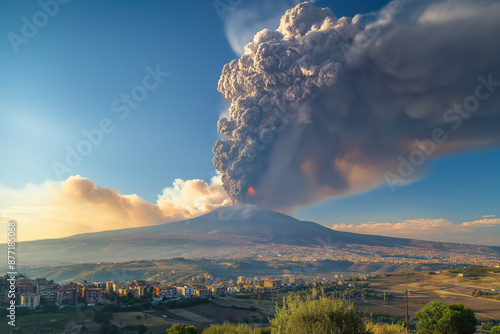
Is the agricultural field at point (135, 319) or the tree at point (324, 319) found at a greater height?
the tree at point (324, 319)

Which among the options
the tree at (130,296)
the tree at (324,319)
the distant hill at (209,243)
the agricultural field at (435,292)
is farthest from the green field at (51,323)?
the distant hill at (209,243)

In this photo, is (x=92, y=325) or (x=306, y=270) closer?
(x=92, y=325)

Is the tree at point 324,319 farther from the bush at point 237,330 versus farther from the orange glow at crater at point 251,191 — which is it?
the orange glow at crater at point 251,191

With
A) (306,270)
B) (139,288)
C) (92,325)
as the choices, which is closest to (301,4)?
(306,270)

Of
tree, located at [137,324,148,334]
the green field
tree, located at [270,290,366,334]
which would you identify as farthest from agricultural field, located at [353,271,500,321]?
the green field

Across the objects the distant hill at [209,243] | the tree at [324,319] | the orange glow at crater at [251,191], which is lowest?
the distant hill at [209,243]

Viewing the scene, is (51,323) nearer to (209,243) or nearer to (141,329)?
(141,329)

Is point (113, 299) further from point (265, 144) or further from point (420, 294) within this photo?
point (265, 144)

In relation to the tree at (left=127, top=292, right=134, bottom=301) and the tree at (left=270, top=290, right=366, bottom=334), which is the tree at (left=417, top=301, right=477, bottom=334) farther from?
the tree at (left=127, top=292, right=134, bottom=301)

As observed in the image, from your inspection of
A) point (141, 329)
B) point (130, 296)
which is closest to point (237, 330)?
point (141, 329)
